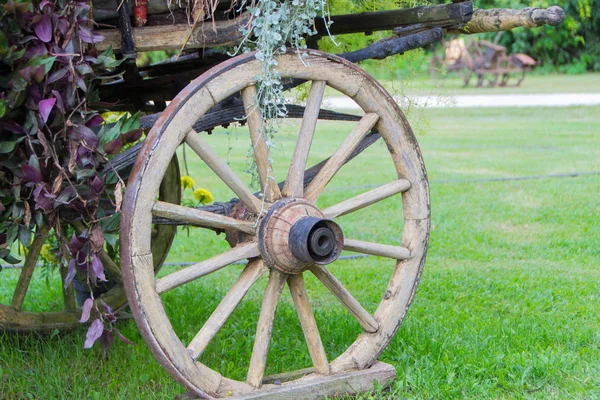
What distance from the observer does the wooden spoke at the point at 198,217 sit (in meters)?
2.40

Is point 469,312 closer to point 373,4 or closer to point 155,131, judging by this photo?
point 373,4

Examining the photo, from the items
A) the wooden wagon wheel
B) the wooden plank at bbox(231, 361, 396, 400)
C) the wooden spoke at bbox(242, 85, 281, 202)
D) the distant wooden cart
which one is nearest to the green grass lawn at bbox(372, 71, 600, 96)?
the distant wooden cart

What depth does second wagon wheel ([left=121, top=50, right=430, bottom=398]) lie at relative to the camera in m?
2.34

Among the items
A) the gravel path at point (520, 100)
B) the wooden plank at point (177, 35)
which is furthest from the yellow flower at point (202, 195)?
the gravel path at point (520, 100)

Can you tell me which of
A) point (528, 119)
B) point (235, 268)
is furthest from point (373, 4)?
point (528, 119)

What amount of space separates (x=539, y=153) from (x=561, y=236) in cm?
381

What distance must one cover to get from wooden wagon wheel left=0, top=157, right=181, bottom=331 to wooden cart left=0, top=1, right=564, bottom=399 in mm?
13

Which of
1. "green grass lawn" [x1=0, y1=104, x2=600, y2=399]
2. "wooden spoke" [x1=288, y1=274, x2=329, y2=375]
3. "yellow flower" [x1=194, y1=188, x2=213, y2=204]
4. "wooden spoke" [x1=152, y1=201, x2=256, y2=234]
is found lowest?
"green grass lawn" [x1=0, y1=104, x2=600, y2=399]

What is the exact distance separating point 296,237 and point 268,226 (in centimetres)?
13

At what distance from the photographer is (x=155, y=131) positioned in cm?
235

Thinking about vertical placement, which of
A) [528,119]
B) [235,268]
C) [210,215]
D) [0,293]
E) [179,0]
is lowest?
[528,119]

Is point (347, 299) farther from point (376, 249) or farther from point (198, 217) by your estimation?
point (198, 217)

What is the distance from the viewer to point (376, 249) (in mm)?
2832

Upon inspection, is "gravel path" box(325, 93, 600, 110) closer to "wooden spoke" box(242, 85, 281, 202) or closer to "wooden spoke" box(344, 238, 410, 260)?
"wooden spoke" box(344, 238, 410, 260)
